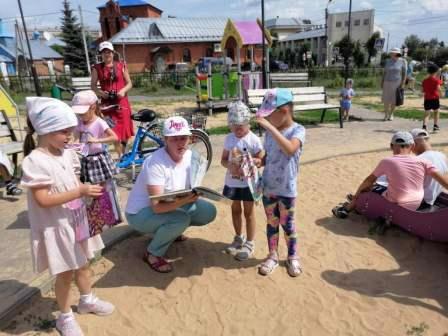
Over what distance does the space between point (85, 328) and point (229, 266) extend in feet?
4.22

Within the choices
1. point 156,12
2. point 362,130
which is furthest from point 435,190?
point 156,12

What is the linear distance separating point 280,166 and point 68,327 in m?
1.89

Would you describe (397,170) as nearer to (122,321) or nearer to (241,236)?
(241,236)

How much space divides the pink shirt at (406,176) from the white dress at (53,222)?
2802mm

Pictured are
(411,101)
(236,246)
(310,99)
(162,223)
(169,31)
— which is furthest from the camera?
(169,31)

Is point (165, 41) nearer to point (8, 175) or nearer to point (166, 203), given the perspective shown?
point (8, 175)

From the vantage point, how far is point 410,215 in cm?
357

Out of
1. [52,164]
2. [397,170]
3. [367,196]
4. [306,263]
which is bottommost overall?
[306,263]

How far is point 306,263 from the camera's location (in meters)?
3.36

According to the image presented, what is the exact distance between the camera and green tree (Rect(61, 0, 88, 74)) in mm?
38031

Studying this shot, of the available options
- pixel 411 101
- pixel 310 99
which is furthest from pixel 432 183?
pixel 411 101

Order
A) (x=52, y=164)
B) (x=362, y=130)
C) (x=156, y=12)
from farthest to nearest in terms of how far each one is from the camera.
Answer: (x=156, y=12) → (x=362, y=130) → (x=52, y=164)

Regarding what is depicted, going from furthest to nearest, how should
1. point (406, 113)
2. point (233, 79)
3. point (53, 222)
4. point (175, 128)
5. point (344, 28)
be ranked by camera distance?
point (344, 28), point (233, 79), point (406, 113), point (175, 128), point (53, 222)

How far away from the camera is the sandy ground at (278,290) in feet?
8.66
